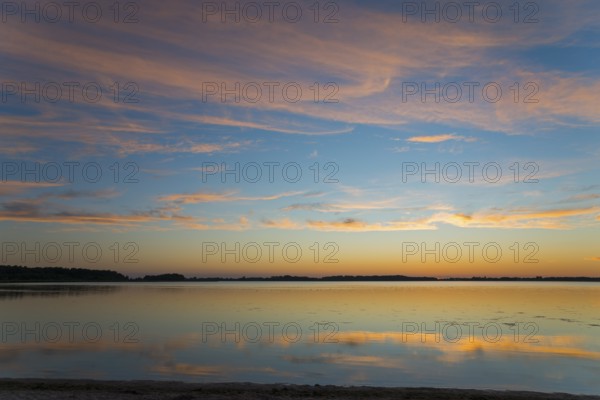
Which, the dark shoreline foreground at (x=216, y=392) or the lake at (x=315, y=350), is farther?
the lake at (x=315, y=350)

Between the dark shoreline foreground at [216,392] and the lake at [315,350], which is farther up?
the dark shoreline foreground at [216,392]

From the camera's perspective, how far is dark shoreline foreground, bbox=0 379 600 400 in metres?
14.4

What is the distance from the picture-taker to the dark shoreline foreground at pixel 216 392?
47.3 ft

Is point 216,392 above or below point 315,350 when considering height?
above

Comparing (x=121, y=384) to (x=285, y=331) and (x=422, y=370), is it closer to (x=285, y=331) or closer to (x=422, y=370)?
(x=422, y=370)

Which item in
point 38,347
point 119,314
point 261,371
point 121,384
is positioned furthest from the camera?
point 119,314

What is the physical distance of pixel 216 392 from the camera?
596 inches

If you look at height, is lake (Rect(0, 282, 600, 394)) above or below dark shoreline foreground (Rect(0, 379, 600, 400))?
below

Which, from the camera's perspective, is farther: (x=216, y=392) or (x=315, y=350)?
(x=315, y=350)

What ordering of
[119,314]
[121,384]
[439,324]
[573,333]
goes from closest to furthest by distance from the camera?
[121,384]
[573,333]
[439,324]
[119,314]

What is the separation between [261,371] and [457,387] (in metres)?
6.80

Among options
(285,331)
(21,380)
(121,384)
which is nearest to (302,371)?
(121,384)

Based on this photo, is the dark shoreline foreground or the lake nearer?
the dark shoreline foreground

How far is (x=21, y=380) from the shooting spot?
16.8 meters
